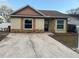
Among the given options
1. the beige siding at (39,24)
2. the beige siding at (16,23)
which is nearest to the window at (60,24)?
the beige siding at (39,24)

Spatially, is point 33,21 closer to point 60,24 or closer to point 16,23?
point 16,23

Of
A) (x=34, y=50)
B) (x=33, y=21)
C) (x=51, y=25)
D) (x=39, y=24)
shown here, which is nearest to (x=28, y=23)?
(x=33, y=21)

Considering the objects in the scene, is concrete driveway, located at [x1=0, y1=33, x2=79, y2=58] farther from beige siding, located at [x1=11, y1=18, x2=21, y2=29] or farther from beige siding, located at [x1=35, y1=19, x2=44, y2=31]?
beige siding, located at [x1=35, y1=19, x2=44, y2=31]

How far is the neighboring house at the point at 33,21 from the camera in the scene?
26902 mm

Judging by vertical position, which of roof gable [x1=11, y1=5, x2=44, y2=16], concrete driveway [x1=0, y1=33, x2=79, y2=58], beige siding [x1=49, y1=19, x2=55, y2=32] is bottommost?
concrete driveway [x1=0, y1=33, x2=79, y2=58]

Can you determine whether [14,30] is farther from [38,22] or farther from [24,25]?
[38,22]

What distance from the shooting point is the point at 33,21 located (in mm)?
27203

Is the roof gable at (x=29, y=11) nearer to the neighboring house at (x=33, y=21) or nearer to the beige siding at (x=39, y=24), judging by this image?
the neighboring house at (x=33, y=21)

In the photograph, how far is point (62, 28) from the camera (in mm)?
28031

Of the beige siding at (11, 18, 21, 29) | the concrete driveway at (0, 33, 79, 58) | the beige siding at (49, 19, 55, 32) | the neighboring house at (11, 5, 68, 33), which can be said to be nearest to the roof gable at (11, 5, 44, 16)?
the neighboring house at (11, 5, 68, 33)

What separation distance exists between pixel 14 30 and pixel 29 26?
2.40m

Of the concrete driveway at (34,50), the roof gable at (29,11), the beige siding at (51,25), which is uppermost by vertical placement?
the roof gable at (29,11)

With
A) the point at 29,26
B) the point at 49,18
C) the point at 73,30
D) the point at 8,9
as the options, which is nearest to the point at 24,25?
the point at 29,26

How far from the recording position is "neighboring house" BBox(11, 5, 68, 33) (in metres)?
26.9
